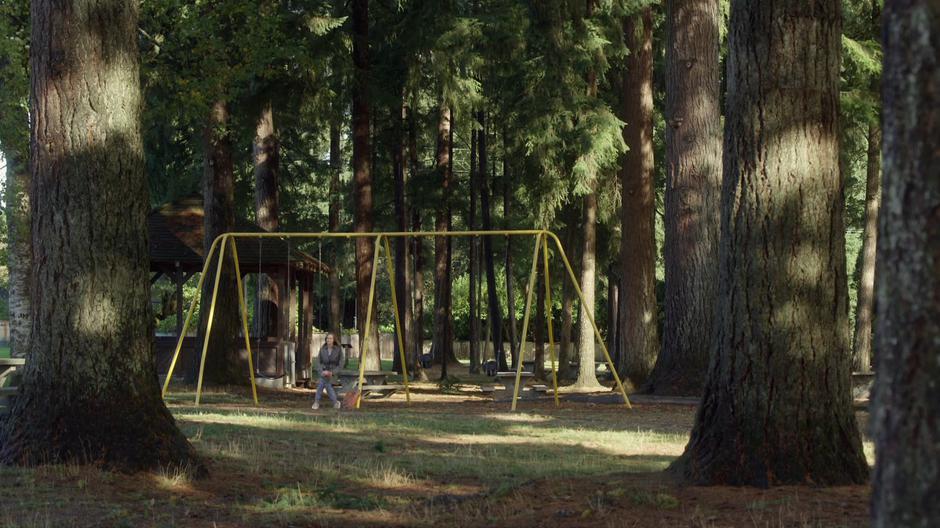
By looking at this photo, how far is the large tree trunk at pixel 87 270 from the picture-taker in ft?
32.3

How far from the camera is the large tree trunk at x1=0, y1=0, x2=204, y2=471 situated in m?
9.86

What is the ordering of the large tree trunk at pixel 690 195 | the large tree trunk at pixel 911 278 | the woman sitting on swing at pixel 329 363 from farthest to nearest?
1. the woman sitting on swing at pixel 329 363
2. the large tree trunk at pixel 690 195
3. the large tree trunk at pixel 911 278

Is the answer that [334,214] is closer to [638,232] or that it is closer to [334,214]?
[334,214]

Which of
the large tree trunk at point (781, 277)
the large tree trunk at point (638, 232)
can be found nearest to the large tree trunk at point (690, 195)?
the large tree trunk at point (638, 232)

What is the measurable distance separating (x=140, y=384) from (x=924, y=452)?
7.41 m

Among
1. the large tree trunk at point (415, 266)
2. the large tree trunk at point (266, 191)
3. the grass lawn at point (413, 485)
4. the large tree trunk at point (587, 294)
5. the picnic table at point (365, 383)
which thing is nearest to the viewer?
the grass lawn at point (413, 485)

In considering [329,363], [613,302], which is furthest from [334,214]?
[329,363]

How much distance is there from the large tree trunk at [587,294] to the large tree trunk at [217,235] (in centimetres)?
733

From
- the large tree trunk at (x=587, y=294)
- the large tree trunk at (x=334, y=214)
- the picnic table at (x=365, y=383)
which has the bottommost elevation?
the picnic table at (x=365, y=383)

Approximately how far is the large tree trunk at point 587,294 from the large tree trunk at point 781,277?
18291mm

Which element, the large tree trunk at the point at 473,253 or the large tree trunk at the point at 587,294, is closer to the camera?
the large tree trunk at the point at 587,294

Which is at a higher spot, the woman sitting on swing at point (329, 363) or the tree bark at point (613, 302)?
the tree bark at point (613, 302)

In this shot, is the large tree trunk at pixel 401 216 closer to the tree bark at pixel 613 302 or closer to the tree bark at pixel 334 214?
the tree bark at pixel 334 214

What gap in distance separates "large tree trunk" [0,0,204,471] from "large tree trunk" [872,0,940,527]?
23.4 feet
